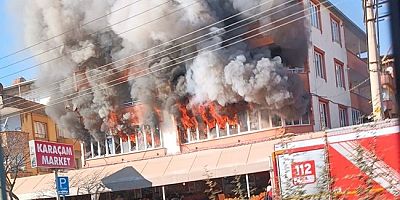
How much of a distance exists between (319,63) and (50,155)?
45.4 ft

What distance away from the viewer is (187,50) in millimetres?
30547

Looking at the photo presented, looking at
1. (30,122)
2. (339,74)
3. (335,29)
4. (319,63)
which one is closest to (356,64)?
(339,74)

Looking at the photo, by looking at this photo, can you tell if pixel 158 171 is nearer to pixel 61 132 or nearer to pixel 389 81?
pixel 61 132

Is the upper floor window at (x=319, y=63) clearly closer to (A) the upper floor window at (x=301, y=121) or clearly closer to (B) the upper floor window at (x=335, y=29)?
(B) the upper floor window at (x=335, y=29)

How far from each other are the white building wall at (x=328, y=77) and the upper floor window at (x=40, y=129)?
747 inches

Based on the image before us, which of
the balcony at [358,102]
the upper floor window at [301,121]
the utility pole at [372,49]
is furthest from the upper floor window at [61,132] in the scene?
the utility pole at [372,49]

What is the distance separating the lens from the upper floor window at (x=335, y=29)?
107ft

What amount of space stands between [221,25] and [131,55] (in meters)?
5.25

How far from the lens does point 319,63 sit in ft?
99.5

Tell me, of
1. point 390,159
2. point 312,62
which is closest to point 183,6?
point 312,62

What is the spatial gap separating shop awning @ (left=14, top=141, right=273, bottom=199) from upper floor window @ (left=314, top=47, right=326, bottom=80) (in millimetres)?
6417

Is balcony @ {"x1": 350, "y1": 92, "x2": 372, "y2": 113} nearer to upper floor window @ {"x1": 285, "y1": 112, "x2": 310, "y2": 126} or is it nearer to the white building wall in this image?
the white building wall

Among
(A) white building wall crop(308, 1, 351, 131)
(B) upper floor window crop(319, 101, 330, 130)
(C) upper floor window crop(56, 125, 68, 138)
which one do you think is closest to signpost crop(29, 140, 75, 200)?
(A) white building wall crop(308, 1, 351, 131)

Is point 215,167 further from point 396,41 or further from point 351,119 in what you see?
point 396,41
